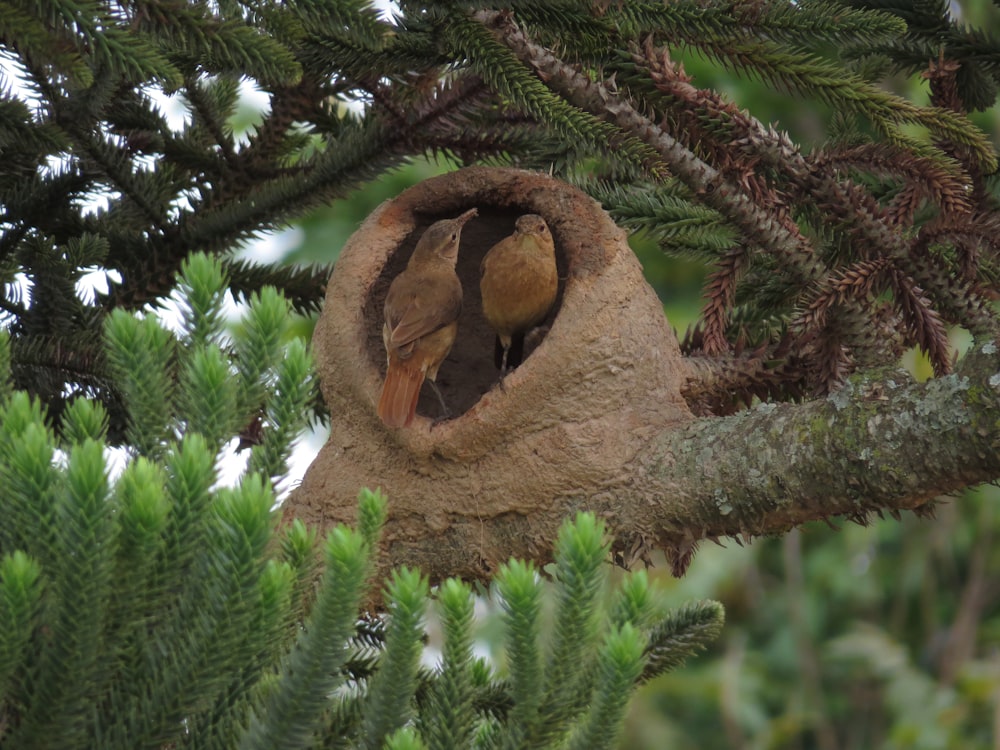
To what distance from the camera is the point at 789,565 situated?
11.7 meters

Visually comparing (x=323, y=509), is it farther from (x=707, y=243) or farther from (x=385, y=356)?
(x=707, y=243)

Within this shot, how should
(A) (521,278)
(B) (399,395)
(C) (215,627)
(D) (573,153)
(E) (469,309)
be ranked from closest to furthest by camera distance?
1. (C) (215,627)
2. (B) (399,395)
3. (D) (573,153)
4. (A) (521,278)
5. (E) (469,309)

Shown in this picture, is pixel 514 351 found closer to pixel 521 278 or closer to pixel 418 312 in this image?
pixel 521 278

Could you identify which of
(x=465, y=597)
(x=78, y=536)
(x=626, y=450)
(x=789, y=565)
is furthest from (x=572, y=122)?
(x=789, y=565)

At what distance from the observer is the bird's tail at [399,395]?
424 centimetres

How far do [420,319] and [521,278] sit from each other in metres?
0.50

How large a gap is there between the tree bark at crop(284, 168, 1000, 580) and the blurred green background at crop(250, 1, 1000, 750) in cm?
616

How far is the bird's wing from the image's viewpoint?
451 cm

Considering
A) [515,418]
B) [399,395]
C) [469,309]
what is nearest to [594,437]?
[515,418]

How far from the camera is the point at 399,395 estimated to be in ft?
14.1

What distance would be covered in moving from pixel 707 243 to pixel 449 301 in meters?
1.05

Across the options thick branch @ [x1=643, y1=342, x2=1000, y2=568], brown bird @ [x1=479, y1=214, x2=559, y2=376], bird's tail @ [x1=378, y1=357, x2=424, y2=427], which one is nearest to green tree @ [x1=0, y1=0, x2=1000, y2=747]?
thick branch @ [x1=643, y1=342, x2=1000, y2=568]

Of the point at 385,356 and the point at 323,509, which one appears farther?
the point at 385,356

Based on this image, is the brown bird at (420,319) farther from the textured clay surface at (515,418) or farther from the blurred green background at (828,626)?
the blurred green background at (828,626)
